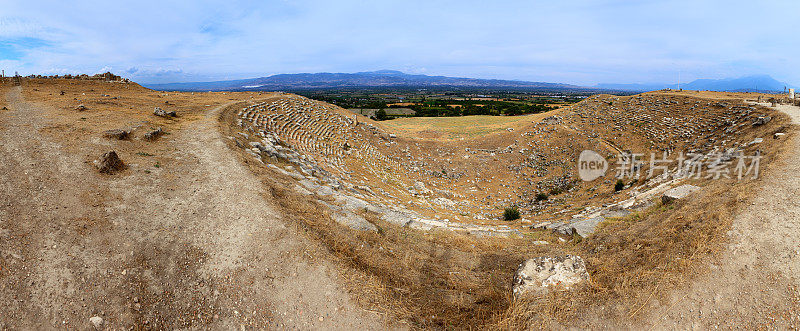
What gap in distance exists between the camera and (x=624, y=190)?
640 inches

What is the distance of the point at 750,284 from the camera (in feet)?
19.1

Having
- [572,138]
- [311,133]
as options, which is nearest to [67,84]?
[311,133]

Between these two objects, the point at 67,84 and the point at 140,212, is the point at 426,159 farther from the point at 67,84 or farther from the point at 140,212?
the point at 67,84

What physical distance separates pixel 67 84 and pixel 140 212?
32733mm

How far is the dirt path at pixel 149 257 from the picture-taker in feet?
18.1

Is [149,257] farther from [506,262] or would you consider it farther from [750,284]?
[750,284]

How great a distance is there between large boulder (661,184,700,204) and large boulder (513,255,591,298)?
752cm

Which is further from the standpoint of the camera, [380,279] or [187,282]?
[380,279]

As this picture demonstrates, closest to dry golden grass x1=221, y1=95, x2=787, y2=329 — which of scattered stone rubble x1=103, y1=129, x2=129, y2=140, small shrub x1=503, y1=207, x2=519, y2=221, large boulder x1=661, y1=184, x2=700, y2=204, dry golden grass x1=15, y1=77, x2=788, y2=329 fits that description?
dry golden grass x1=15, y1=77, x2=788, y2=329

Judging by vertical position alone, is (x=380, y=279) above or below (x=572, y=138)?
below

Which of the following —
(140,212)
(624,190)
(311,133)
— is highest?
(311,133)

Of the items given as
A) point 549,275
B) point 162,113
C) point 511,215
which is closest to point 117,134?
point 162,113

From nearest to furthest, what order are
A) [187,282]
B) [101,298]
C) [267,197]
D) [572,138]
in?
[101,298]
[187,282]
[267,197]
[572,138]

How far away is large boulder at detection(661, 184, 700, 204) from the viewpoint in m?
10.8
